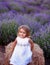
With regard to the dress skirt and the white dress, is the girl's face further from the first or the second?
the dress skirt

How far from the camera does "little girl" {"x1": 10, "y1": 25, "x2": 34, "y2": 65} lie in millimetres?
4516

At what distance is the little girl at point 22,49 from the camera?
14.8 ft

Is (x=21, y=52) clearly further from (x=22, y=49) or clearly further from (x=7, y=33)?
(x=7, y=33)

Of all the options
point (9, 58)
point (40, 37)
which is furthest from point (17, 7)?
point (9, 58)

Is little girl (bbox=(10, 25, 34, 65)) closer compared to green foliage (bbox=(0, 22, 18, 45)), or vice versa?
little girl (bbox=(10, 25, 34, 65))

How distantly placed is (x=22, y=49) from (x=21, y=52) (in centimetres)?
5

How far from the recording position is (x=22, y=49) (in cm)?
451

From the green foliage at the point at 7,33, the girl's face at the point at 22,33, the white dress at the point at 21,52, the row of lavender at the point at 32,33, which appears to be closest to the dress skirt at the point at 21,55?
the white dress at the point at 21,52

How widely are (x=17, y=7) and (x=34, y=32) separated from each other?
4.48m

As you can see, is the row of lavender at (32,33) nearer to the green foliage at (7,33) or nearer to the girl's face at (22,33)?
the green foliage at (7,33)

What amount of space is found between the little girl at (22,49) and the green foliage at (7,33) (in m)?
2.09

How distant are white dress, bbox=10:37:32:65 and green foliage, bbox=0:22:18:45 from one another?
209cm

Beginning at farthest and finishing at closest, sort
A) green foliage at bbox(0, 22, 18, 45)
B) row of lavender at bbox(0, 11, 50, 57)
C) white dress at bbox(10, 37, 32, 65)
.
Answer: green foliage at bbox(0, 22, 18, 45) < row of lavender at bbox(0, 11, 50, 57) < white dress at bbox(10, 37, 32, 65)

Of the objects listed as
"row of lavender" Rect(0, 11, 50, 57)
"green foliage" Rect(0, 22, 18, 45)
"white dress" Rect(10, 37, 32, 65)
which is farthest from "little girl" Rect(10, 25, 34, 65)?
"green foliage" Rect(0, 22, 18, 45)
